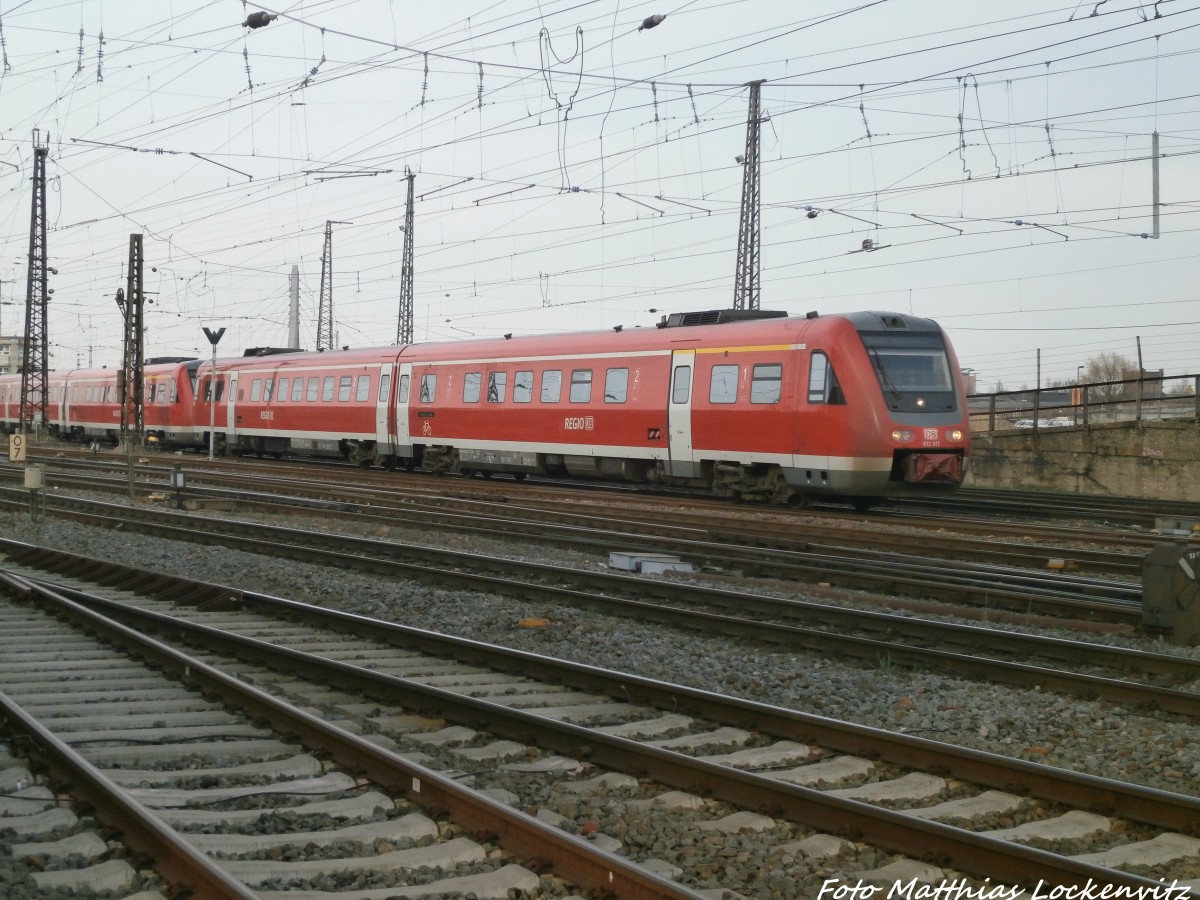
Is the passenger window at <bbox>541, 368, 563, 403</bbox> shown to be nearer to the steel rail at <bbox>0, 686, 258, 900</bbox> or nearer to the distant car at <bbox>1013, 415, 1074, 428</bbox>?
the distant car at <bbox>1013, 415, 1074, 428</bbox>

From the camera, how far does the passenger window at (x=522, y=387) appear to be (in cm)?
2352

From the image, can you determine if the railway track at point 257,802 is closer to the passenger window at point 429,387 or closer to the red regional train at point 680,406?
the red regional train at point 680,406

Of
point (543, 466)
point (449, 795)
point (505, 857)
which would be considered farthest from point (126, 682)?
point (543, 466)

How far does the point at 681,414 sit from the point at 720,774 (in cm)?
1467

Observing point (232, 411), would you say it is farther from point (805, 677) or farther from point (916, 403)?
point (805, 677)

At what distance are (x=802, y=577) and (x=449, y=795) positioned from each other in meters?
7.45

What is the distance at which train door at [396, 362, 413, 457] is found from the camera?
27.3 metres

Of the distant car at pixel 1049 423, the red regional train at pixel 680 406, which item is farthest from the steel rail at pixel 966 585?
the distant car at pixel 1049 423

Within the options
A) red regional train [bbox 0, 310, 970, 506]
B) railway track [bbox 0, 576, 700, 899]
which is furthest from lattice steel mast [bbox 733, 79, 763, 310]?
railway track [bbox 0, 576, 700, 899]

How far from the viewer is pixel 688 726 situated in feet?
A: 22.6

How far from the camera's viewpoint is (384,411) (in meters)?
28.3

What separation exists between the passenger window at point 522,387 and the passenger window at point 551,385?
412 mm

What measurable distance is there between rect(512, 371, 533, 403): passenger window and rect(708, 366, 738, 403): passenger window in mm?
5113

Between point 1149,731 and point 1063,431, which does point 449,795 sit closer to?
point 1149,731
